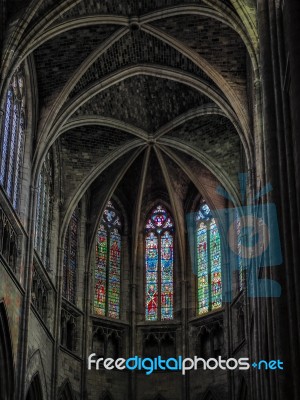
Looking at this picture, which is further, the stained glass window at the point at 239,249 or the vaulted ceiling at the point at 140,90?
the stained glass window at the point at 239,249

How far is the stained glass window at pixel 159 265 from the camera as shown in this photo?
36.7m

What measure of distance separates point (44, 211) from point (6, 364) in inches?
289

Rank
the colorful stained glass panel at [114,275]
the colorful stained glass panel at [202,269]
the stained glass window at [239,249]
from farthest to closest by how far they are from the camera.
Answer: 1. the colorful stained glass panel at [114,275]
2. the colorful stained glass panel at [202,269]
3. the stained glass window at [239,249]

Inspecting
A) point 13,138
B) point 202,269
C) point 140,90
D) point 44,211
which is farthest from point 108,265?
point 13,138

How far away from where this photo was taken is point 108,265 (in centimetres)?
3709

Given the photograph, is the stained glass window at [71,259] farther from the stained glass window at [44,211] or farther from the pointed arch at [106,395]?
the pointed arch at [106,395]

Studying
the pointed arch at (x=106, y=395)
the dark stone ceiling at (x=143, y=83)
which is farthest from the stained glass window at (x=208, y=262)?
the pointed arch at (x=106, y=395)

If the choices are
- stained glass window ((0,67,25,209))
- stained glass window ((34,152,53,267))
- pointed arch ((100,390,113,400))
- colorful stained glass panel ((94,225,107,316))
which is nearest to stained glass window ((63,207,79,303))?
colorful stained glass panel ((94,225,107,316))

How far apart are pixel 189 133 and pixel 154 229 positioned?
4.68 metres

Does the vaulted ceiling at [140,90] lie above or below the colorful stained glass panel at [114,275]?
above

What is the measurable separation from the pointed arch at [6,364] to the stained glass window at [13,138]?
13.9 ft

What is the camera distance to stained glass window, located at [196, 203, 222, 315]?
3556 centimetres

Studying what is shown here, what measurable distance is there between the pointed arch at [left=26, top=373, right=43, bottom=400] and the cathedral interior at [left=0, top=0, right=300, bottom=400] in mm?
48

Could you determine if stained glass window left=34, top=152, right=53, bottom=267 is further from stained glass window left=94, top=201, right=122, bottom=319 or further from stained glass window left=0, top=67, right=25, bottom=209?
stained glass window left=94, top=201, right=122, bottom=319
